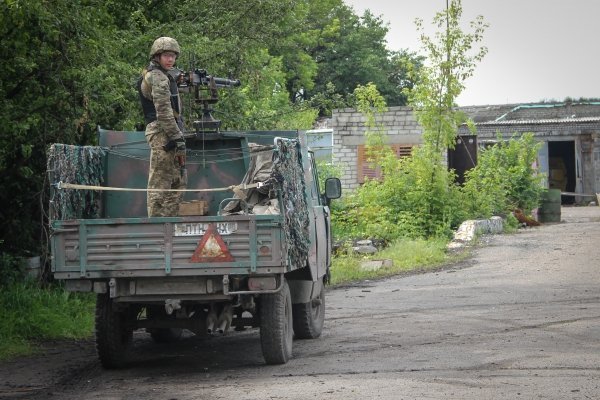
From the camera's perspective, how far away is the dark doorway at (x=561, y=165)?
177 ft

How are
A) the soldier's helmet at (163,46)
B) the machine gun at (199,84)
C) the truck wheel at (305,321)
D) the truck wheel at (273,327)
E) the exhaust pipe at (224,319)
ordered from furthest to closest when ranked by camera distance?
the truck wheel at (305,321), the machine gun at (199,84), the soldier's helmet at (163,46), the exhaust pipe at (224,319), the truck wheel at (273,327)

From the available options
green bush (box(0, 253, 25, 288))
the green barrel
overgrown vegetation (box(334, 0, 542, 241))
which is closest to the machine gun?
green bush (box(0, 253, 25, 288))

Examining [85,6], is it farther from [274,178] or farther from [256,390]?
[256,390]

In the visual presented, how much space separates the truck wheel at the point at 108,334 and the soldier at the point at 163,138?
968 millimetres

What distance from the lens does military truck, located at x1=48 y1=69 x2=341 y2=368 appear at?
10336mm

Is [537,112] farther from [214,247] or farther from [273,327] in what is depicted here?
[214,247]

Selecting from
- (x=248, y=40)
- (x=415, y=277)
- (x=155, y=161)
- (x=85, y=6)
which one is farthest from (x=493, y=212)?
(x=155, y=161)

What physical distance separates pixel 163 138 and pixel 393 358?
301cm

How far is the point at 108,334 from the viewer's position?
1114 centimetres

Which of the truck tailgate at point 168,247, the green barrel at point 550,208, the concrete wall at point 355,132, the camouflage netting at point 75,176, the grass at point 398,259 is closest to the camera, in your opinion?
the truck tailgate at point 168,247

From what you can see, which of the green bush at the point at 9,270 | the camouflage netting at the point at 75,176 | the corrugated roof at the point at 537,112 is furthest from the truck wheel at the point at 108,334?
the corrugated roof at the point at 537,112

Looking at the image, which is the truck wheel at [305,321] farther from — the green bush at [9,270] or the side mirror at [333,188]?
the green bush at [9,270]

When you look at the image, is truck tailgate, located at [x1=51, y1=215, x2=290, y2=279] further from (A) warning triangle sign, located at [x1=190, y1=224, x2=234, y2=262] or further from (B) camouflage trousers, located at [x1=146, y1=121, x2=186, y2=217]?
(B) camouflage trousers, located at [x1=146, y1=121, x2=186, y2=217]

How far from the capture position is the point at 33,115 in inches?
554
